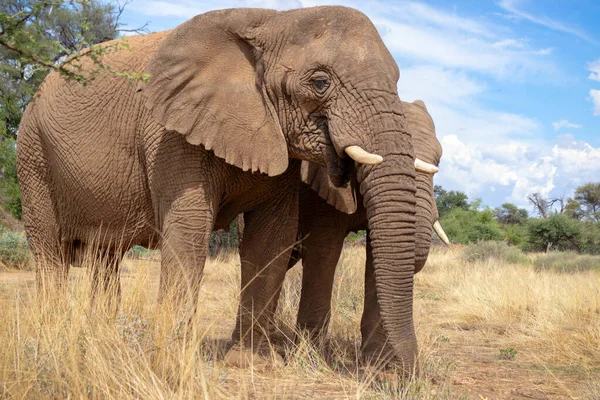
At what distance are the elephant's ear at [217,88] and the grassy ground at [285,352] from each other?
3.58 ft

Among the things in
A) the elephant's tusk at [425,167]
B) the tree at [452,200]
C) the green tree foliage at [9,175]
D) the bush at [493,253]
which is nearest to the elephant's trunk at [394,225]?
the elephant's tusk at [425,167]

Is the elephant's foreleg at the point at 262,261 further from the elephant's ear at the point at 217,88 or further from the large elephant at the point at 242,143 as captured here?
the elephant's ear at the point at 217,88

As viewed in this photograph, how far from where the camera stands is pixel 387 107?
441cm

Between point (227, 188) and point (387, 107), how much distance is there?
1416 millimetres

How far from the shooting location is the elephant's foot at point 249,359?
17.8 feet

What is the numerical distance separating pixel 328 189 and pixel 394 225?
136 cm

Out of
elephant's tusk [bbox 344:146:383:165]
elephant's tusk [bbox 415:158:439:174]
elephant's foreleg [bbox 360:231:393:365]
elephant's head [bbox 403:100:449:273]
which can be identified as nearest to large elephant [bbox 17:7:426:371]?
elephant's tusk [bbox 344:146:383:165]

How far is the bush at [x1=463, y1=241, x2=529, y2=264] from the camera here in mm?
18516

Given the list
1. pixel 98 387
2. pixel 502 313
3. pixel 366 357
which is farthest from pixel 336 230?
pixel 502 313

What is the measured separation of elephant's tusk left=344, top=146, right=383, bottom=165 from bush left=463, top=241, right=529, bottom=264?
47.9ft

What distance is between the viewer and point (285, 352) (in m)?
5.71

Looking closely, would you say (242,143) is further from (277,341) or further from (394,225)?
(277,341)

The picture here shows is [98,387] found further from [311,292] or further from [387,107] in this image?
[311,292]

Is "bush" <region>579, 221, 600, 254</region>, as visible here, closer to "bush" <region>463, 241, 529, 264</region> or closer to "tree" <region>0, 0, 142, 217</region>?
"bush" <region>463, 241, 529, 264</region>
